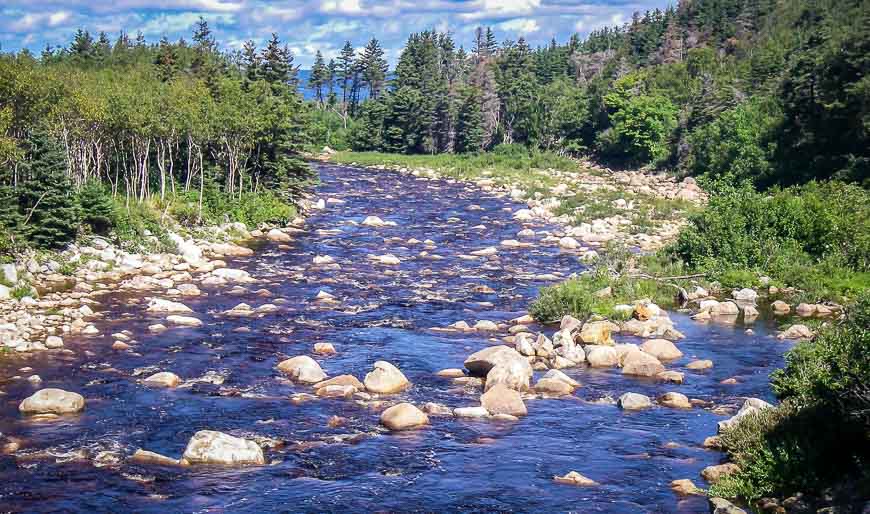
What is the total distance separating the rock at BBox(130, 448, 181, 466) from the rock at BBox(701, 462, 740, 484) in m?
11.6

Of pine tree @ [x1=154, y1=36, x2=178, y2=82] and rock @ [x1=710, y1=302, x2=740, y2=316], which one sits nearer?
rock @ [x1=710, y1=302, x2=740, y2=316]

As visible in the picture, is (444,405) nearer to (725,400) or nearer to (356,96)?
(725,400)

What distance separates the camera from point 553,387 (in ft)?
79.8

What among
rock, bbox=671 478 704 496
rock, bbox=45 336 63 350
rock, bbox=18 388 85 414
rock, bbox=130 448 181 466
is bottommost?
rock, bbox=671 478 704 496

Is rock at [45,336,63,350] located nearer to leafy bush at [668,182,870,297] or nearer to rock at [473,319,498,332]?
rock at [473,319,498,332]

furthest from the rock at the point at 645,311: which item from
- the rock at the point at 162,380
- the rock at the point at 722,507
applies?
the rock at the point at 162,380

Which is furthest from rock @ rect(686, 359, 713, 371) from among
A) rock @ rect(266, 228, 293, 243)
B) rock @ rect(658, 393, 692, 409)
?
rock @ rect(266, 228, 293, 243)

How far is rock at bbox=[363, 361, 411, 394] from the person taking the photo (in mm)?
23969

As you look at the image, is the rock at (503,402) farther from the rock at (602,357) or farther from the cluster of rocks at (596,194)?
the cluster of rocks at (596,194)

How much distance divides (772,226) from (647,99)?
180ft

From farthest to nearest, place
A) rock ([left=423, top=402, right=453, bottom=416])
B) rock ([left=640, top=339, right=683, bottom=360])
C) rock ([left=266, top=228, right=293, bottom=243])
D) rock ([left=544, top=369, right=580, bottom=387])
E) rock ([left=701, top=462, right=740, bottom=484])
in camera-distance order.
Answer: rock ([left=266, top=228, right=293, bottom=243])
rock ([left=640, top=339, right=683, bottom=360])
rock ([left=544, top=369, right=580, bottom=387])
rock ([left=423, top=402, right=453, bottom=416])
rock ([left=701, top=462, right=740, bottom=484])

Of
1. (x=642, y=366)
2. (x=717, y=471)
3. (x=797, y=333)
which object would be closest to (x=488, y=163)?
(x=797, y=333)

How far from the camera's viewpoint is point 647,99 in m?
91.8

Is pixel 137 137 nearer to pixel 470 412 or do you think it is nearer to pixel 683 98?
pixel 470 412
